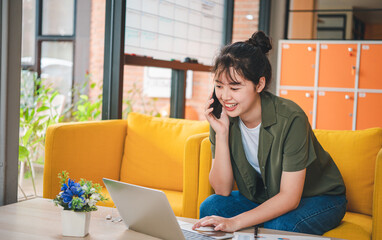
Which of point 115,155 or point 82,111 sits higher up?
point 82,111

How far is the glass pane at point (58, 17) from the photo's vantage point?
2510mm

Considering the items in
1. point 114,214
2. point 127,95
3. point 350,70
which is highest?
point 350,70

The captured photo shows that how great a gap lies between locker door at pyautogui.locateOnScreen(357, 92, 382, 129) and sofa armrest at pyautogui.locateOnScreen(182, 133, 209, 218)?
291cm

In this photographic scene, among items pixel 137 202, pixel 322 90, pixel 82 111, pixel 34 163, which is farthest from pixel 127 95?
pixel 322 90

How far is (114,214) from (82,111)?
138 centimetres

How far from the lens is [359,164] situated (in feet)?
7.07

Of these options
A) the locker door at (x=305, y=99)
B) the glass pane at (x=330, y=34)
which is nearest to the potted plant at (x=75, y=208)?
the locker door at (x=305, y=99)

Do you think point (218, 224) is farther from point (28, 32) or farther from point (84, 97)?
point (84, 97)

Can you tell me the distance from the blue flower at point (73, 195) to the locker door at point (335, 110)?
12.6ft

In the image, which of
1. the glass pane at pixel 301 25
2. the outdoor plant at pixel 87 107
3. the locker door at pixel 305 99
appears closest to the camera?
the outdoor plant at pixel 87 107

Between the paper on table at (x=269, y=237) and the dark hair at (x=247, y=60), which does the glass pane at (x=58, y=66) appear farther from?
the paper on table at (x=269, y=237)

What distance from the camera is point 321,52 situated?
15.7ft

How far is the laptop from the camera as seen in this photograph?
1.26 meters

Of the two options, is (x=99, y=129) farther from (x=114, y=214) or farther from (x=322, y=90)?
(x=322, y=90)
